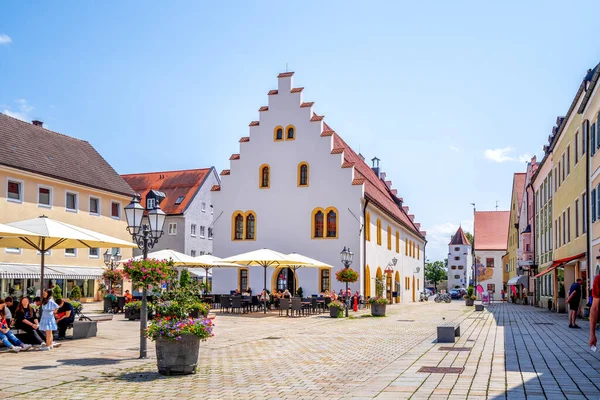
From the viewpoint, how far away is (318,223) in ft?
132

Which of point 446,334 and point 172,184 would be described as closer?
point 446,334

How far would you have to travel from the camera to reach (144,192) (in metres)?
63.6

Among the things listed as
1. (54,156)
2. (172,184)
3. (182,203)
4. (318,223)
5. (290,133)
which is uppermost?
(290,133)

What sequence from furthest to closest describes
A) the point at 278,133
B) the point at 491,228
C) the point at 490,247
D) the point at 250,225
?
the point at 491,228
the point at 490,247
the point at 250,225
the point at 278,133

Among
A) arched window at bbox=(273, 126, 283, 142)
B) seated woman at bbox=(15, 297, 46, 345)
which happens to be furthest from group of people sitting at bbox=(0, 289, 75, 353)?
arched window at bbox=(273, 126, 283, 142)

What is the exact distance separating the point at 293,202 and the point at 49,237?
24.4 m

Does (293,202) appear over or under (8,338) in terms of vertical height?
over

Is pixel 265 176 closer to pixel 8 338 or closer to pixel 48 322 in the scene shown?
pixel 48 322

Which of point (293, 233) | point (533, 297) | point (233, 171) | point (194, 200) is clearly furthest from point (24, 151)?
point (533, 297)

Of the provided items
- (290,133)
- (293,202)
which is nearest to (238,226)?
(293,202)

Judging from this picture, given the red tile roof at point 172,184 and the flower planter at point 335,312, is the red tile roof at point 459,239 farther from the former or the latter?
the flower planter at point 335,312

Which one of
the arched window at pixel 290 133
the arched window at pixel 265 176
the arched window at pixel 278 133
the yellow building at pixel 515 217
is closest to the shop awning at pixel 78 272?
the arched window at pixel 265 176

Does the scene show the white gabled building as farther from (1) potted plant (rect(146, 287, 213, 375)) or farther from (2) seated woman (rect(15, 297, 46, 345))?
(1) potted plant (rect(146, 287, 213, 375))

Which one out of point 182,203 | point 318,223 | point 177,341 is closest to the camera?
point 177,341
